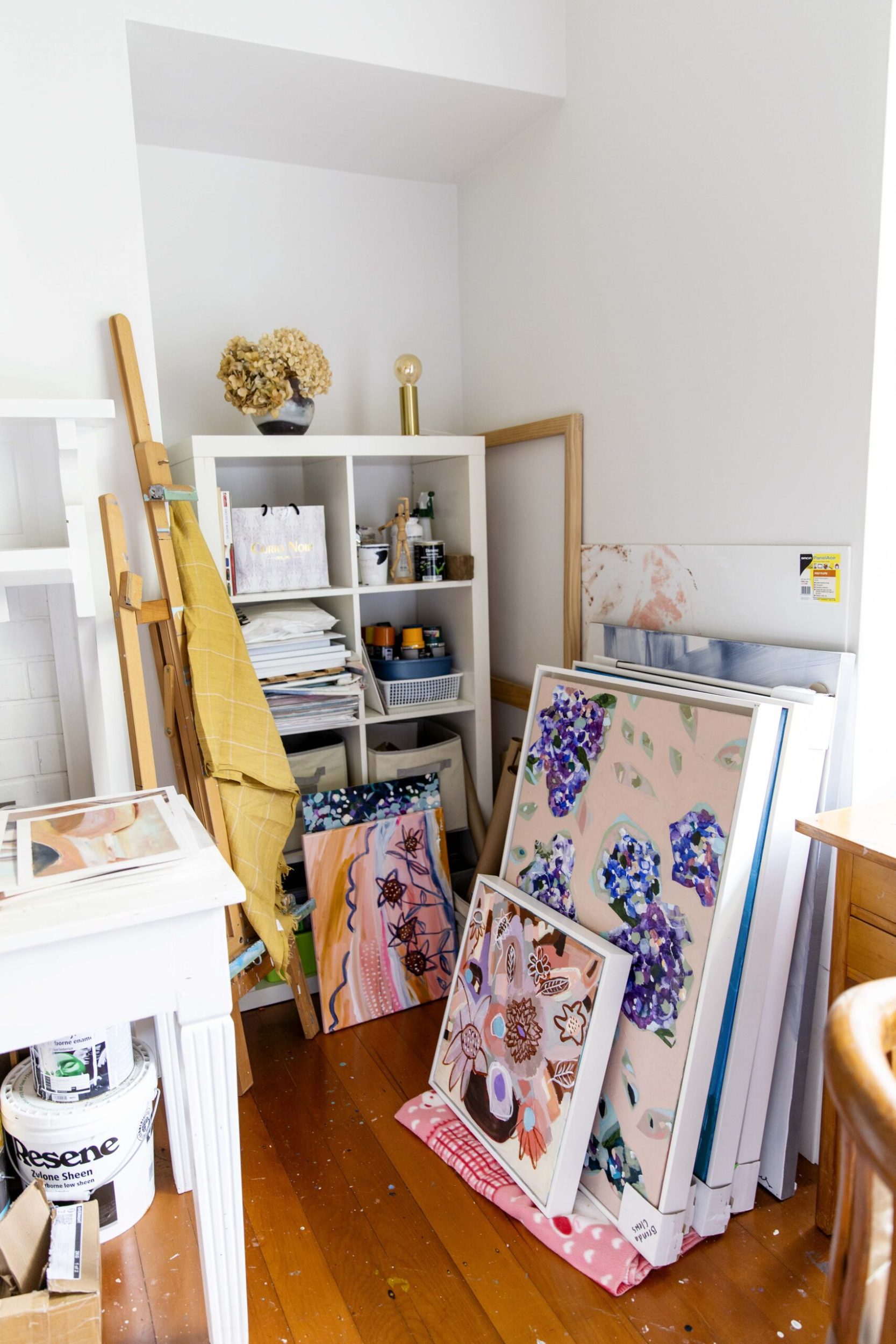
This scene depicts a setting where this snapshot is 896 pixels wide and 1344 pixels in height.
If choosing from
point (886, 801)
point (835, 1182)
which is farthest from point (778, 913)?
point (835, 1182)

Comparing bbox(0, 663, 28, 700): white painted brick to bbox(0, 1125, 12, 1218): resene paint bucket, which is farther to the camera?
bbox(0, 663, 28, 700): white painted brick

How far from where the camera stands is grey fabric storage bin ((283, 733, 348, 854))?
7.98ft

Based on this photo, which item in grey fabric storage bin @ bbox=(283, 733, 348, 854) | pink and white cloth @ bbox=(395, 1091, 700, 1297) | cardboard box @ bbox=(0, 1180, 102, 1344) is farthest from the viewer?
grey fabric storage bin @ bbox=(283, 733, 348, 854)

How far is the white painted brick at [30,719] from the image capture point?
1.96 m

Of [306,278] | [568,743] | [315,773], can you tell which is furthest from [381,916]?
[306,278]

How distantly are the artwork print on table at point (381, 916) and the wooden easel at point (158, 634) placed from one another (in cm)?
27

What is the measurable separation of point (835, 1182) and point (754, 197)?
176cm

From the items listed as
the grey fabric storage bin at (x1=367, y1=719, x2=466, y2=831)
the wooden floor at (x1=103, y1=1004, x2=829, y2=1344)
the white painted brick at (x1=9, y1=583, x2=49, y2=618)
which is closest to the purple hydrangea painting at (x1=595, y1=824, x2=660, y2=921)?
the wooden floor at (x1=103, y1=1004, x2=829, y2=1344)

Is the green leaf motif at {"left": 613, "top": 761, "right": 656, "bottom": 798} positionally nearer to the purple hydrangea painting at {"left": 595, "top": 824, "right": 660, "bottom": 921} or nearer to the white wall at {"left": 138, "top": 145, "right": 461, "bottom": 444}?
the purple hydrangea painting at {"left": 595, "top": 824, "right": 660, "bottom": 921}

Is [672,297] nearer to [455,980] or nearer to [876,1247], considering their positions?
[455,980]

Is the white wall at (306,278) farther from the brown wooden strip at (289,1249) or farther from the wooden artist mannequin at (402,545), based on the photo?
the brown wooden strip at (289,1249)

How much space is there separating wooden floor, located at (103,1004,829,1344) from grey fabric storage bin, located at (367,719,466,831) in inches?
34.1

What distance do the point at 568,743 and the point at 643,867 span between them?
35 centimetres

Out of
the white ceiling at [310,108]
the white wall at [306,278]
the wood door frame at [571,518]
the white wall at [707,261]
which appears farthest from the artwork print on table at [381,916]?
the white ceiling at [310,108]
